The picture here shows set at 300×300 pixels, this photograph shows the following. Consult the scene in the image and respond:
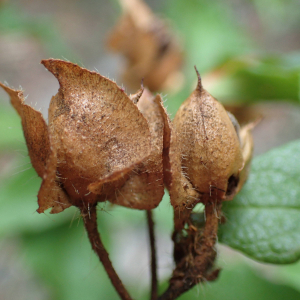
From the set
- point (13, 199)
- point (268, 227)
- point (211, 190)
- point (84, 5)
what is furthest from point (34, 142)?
point (84, 5)

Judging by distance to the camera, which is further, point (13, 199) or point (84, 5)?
point (84, 5)

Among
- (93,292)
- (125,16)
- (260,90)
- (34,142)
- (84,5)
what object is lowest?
(93,292)

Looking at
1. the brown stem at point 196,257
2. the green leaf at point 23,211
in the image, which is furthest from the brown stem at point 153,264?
the green leaf at point 23,211

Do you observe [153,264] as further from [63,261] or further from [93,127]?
[63,261]

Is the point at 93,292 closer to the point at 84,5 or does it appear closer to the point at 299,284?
the point at 299,284

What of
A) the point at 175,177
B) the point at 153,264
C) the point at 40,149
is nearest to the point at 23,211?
the point at 153,264

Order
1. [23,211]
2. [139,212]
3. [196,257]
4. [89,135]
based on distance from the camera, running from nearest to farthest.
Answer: [89,135], [196,257], [23,211], [139,212]

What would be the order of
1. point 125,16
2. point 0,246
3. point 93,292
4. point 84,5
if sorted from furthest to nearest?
point 84,5 < point 0,246 < point 125,16 < point 93,292
